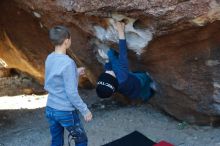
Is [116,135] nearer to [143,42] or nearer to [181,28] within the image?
[143,42]

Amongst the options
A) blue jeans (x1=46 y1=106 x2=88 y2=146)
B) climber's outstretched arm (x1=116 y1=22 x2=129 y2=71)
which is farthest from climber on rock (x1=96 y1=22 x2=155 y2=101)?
blue jeans (x1=46 y1=106 x2=88 y2=146)

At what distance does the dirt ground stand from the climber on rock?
0.28 m

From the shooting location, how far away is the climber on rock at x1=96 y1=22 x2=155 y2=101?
4113mm

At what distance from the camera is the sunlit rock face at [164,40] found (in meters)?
3.66

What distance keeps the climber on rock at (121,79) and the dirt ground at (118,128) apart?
0.28m

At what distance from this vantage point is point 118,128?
183 inches

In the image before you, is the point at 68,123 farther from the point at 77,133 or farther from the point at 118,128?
the point at 118,128

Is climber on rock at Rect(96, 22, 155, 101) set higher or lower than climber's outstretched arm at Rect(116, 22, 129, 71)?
lower

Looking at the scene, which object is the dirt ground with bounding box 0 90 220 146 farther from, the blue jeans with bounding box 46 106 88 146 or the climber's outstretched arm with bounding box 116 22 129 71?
the climber's outstretched arm with bounding box 116 22 129 71

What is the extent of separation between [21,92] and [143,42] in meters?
4.76

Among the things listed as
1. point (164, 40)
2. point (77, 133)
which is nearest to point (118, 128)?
point (77, 133)

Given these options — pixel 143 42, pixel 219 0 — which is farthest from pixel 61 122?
pixel 219 0

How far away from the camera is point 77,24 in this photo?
458 centimetres

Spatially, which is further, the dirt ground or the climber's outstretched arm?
the dirt ground
